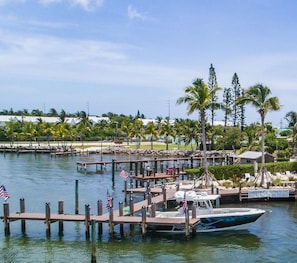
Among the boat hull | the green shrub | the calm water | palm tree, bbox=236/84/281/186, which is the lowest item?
the calm water

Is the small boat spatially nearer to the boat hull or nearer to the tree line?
the boat hull

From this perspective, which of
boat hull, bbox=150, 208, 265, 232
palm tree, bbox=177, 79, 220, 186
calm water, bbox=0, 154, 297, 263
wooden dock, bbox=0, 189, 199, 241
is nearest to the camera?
calm water, bbox=0, 154, 297, 263

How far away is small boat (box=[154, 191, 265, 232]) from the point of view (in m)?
32.3

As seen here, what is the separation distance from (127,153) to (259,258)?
296 ft

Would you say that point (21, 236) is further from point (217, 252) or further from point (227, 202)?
point (227, 202)

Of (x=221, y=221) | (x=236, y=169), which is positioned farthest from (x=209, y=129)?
(x=221, y=221)

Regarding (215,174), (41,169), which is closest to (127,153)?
(41,169)

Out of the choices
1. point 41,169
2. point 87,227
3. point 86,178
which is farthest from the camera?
point 41,169

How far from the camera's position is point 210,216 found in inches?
1271

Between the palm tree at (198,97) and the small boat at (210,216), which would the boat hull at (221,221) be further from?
the palm tree at (198,97)

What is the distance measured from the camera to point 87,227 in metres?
31.6

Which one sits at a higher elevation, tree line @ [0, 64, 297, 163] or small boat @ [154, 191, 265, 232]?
tree line @ [0, 64, 297, 163]

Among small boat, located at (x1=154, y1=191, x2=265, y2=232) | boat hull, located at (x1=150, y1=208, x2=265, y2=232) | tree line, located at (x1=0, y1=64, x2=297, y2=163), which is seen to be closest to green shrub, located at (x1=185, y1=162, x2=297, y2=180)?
tree line, located at (x1=0, y1=64, x2=297, y2=163)

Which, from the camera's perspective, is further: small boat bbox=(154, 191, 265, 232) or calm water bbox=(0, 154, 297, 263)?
small boat bbox=(154, 191, 265, 232)
